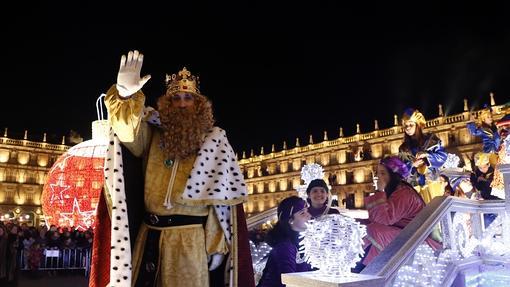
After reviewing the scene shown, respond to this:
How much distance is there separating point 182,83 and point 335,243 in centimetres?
151

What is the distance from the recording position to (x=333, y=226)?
289 cm

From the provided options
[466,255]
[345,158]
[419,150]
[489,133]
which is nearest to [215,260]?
[466,255]

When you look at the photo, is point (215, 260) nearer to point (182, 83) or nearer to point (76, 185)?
point (182, 83)

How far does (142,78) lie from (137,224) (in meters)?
0.99

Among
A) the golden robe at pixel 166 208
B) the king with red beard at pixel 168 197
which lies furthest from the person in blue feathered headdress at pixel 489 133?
the golden robe at pixel 166 208

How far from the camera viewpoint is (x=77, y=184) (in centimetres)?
1087

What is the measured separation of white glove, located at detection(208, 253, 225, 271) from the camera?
9.48 ft

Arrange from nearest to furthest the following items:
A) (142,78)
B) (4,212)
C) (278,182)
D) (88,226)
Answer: (142,78), (88,226), (4,212), (278,182)

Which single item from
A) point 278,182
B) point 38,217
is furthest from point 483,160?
point 38,217

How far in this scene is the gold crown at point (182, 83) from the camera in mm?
3055

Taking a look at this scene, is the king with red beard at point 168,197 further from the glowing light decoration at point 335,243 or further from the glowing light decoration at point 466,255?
the glowing light decoration at point 466,255

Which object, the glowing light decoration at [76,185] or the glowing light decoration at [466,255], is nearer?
the glowing light decoration at [466,255]

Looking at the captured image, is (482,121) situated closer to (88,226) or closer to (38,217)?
(88,226)

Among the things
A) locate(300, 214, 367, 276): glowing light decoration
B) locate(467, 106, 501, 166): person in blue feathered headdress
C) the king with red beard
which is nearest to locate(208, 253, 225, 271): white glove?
the king with red beard
